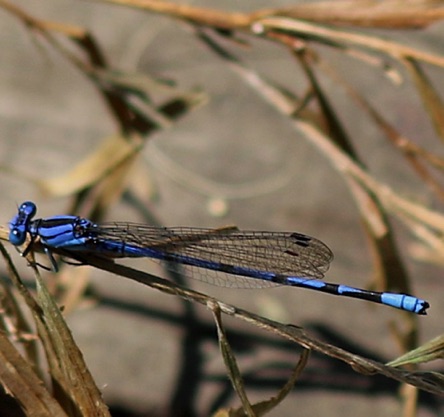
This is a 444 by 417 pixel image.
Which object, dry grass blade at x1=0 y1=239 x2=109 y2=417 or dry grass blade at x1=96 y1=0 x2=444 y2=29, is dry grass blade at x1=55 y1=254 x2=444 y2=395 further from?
dry grass blade at x1=96 y1=0 x2=444 y2=29

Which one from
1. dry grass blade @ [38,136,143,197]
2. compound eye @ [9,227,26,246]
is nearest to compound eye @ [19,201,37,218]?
compound eye @ [9,227,26,246]

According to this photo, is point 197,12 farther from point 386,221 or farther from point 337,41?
point 386,221

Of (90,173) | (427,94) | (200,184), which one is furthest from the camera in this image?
(200,184)

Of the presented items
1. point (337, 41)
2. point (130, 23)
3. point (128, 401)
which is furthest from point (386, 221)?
point (130, 23)

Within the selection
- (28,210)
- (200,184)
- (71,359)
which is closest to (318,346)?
(71,359)

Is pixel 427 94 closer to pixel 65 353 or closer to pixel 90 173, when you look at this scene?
pixel 90 173

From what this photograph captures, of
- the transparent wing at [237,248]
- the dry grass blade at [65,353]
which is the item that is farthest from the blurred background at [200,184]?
the dry grass blade at [65,353]

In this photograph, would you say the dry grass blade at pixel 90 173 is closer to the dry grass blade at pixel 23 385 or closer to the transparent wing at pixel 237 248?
the transparent wing at pixel 237 248
